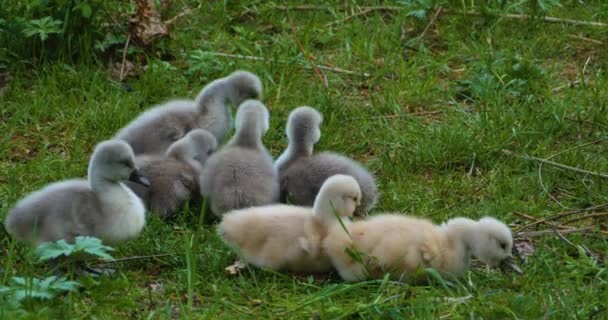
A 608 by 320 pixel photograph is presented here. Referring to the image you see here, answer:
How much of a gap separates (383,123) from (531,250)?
1.82 metres

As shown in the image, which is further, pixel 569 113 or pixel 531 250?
pixel 569 113

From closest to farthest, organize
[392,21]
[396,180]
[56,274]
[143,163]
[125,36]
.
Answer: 1. [56,274]
2. [143,163]
3. [396,180]
4. [125,36]
5. [392,21]

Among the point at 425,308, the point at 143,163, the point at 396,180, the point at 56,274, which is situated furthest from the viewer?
the point at 396,180

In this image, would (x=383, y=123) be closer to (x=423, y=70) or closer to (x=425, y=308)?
(x=423, y=70)

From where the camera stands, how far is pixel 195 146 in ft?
20.5

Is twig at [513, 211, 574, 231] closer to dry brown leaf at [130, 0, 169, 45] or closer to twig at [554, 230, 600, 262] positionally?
twig at [554, 230, 600, 262]

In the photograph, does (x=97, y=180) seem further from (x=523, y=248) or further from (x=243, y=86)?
(x=523, y=248)

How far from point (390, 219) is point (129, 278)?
3.63ft

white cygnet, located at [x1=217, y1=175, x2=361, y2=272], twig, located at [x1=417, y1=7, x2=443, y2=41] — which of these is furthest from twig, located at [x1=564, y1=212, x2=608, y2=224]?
twig, located at [x1=417, y1=7, x2=443, y2=41]

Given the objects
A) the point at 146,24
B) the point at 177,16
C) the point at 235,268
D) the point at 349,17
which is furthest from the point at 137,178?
the point at 349,17

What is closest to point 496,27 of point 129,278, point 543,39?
point 543,39

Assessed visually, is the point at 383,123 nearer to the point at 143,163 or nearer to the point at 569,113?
the point at 569,113

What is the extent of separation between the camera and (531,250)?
558 cm

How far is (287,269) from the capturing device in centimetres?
533
